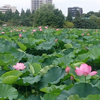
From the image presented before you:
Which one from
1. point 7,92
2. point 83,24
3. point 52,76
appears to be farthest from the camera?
point 83,24

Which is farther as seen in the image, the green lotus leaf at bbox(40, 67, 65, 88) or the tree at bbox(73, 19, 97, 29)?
the tree at bbox(73, 19, 97, 29)

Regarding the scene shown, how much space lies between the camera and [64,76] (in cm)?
104

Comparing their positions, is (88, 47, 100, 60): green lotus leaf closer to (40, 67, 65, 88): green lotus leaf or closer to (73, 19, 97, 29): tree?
(40, 67, 65, 88): green lotus leaf

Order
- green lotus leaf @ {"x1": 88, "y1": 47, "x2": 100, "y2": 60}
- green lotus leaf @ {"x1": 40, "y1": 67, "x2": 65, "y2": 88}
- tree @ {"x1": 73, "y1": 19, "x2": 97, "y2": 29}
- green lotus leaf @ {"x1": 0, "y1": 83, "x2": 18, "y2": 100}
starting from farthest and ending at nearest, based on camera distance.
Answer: tree @ {"x1": 73, "y1": 19, "x2": 97, "y2": 29} < green lotus leaf @ {"x1": 88, "y1": 47, "x2": 100, "y2": 60} < green lotus leaf @ {"x1": 40, "y1": 67, "x2": 65, "y2": 88} < green lotus leaf @ {"x1": 0, "y1": 83, "x2": 18, "y2": 100}

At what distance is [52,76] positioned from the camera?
1082 mm

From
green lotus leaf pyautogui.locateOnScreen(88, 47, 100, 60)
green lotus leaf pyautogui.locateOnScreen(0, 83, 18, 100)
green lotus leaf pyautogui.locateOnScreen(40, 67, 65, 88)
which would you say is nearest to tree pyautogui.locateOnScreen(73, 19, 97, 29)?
green lotus leaf pyautogui.locateOnScreen(88, 47, 100, 60)

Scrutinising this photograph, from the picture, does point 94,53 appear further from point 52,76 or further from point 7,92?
point 7,92

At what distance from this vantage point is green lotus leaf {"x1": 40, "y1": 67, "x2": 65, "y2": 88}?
1063 millimetres

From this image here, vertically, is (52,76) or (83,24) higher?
(83,24)

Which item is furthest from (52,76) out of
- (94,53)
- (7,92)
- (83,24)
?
(83,24)

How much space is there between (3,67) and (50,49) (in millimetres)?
1116

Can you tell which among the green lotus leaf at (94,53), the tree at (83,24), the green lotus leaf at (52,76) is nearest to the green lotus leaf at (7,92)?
the green lotus leaf at (52,76)

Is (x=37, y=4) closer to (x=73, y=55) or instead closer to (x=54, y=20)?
(x=54, y=20)

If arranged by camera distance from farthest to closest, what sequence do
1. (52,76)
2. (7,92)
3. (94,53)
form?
(94,53)
(52,76)
(7,92)
